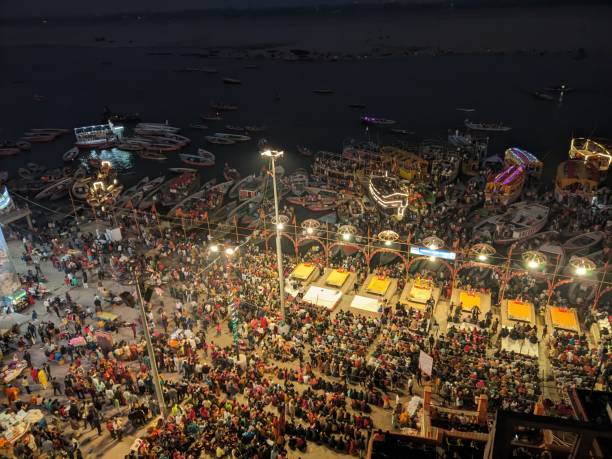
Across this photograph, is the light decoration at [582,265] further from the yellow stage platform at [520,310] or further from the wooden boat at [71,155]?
the wooden boat at [71,155]

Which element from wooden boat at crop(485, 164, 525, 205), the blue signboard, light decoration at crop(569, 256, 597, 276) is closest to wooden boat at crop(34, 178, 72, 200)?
the blue signboard

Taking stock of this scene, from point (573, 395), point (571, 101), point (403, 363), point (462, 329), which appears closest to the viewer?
point (573, 395)

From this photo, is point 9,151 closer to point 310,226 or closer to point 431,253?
point 310,226

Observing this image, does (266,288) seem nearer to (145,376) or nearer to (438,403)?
(145,376)

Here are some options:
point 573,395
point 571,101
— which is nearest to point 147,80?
point 571,101

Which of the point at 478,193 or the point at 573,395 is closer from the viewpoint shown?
the point at 573,395

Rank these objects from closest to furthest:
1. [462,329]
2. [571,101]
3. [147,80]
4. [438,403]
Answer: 1. [438,403]
2. [462,329]
3. [571,101]
4. [147,80]

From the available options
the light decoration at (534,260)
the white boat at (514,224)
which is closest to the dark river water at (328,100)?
the white boat at (514,224)

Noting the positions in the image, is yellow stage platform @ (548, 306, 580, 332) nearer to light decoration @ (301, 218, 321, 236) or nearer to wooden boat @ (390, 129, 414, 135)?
light decoration @ (301, 218, 321, 236)

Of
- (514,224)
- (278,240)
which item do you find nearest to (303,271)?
(278,240)
